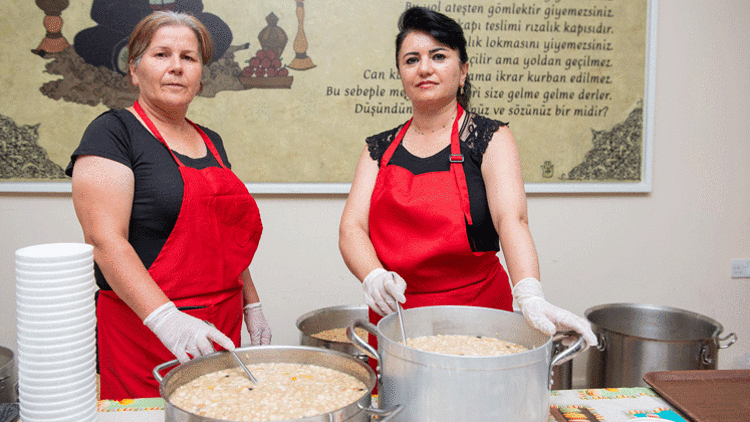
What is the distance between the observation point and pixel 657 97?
3086 millimetres

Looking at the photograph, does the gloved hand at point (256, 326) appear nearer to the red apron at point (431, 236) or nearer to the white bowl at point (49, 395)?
the red apron at point (431, 236)

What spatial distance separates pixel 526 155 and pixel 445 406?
2357mm

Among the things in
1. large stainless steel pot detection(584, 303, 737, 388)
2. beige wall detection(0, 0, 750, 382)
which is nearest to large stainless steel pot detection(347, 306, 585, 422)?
large stainless steel pot detection(584, 303, 737, 388)

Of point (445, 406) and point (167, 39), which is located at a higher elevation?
point (167, 39)

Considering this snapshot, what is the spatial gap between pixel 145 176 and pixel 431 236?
0.88m

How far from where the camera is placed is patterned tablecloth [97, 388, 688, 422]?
114cm

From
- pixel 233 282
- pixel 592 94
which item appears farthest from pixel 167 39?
pixel 592 94

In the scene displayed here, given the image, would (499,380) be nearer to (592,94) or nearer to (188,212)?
(188,212)

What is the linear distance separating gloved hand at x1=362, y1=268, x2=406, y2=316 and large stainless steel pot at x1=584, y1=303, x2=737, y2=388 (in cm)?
114

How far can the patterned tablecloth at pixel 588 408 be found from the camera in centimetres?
114

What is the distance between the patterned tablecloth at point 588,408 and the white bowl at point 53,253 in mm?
458

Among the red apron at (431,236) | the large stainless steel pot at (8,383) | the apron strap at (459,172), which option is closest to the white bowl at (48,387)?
the red apron at (431,236)

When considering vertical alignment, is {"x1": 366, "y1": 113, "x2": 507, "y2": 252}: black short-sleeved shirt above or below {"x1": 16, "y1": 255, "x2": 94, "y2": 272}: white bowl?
above

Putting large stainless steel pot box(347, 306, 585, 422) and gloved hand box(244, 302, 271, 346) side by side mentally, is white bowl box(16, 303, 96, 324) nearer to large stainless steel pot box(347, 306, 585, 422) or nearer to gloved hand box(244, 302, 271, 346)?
large stainless steel pot box(347, 306, 585, 422)
